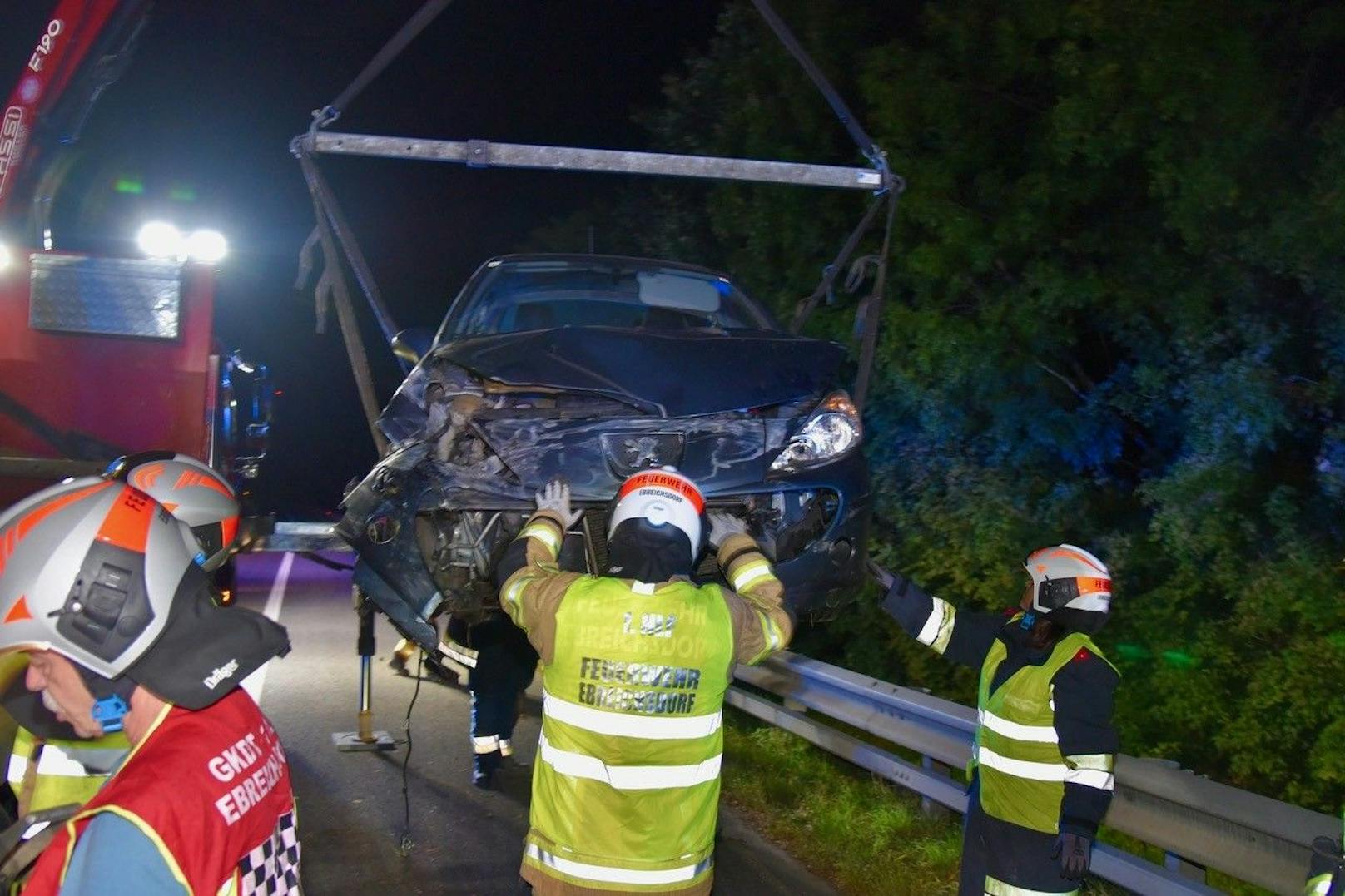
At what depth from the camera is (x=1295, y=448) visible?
802 centimetres

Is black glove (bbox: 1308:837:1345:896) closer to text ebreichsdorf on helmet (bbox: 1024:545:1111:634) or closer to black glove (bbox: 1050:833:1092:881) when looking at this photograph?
black glove (bbox: 1050:833:1092:881)

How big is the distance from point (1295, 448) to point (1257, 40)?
8.11 feet

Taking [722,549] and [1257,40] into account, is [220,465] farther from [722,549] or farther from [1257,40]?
[1257,40]

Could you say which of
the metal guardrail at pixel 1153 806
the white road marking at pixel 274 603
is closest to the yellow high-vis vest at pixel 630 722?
the metal guardrail at pixel 1153 806

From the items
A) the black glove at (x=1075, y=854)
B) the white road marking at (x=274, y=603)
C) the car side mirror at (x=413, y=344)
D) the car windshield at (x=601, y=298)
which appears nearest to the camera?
the black glove at (x=1075, y=854)

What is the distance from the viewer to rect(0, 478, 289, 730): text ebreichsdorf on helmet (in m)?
1.92

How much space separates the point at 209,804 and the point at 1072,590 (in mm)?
3099

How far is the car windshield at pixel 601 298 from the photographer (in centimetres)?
609

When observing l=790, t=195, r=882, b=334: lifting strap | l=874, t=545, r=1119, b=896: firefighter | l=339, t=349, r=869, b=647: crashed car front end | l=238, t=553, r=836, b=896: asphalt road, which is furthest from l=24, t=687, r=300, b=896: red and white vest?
l=790, t=195, r=882, b=334: lifting strap

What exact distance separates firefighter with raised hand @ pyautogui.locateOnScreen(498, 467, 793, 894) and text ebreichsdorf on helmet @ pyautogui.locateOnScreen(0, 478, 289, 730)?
4.13ft

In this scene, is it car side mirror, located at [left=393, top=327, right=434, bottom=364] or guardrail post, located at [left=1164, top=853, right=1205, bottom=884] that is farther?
car side mirror, located at [left=393, top=327, right=434, bottom=364]

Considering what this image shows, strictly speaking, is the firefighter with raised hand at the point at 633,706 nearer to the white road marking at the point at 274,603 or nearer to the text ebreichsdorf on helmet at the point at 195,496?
the text ebreichsdorf on helmet at the point at 195,496

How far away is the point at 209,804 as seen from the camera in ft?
6.27

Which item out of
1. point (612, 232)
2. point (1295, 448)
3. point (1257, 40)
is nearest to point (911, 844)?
point (1295, 448)
